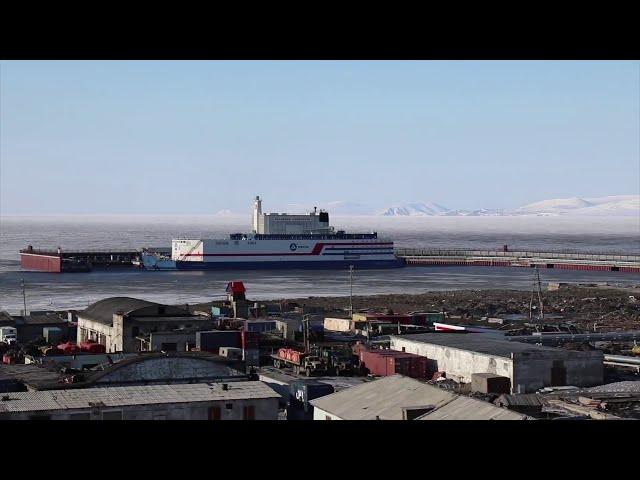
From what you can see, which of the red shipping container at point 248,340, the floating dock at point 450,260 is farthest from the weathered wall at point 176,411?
the floating dock at point 450,260

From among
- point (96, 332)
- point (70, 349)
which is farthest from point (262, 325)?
point (70, 349)

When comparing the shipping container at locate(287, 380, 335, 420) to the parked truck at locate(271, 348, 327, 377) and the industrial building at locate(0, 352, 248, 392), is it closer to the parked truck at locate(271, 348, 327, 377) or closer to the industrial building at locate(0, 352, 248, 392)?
the industrial building at locate(0, 352, 248, 392)

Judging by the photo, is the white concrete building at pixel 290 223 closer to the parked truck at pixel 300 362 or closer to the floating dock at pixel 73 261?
the floating dock at pixel 73 261

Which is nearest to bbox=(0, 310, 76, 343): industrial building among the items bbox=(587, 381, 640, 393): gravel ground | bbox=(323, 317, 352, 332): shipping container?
bbox=(323, 317, 352, 332): shipping container

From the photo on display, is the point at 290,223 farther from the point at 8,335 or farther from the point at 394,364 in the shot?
the point at 394,364
